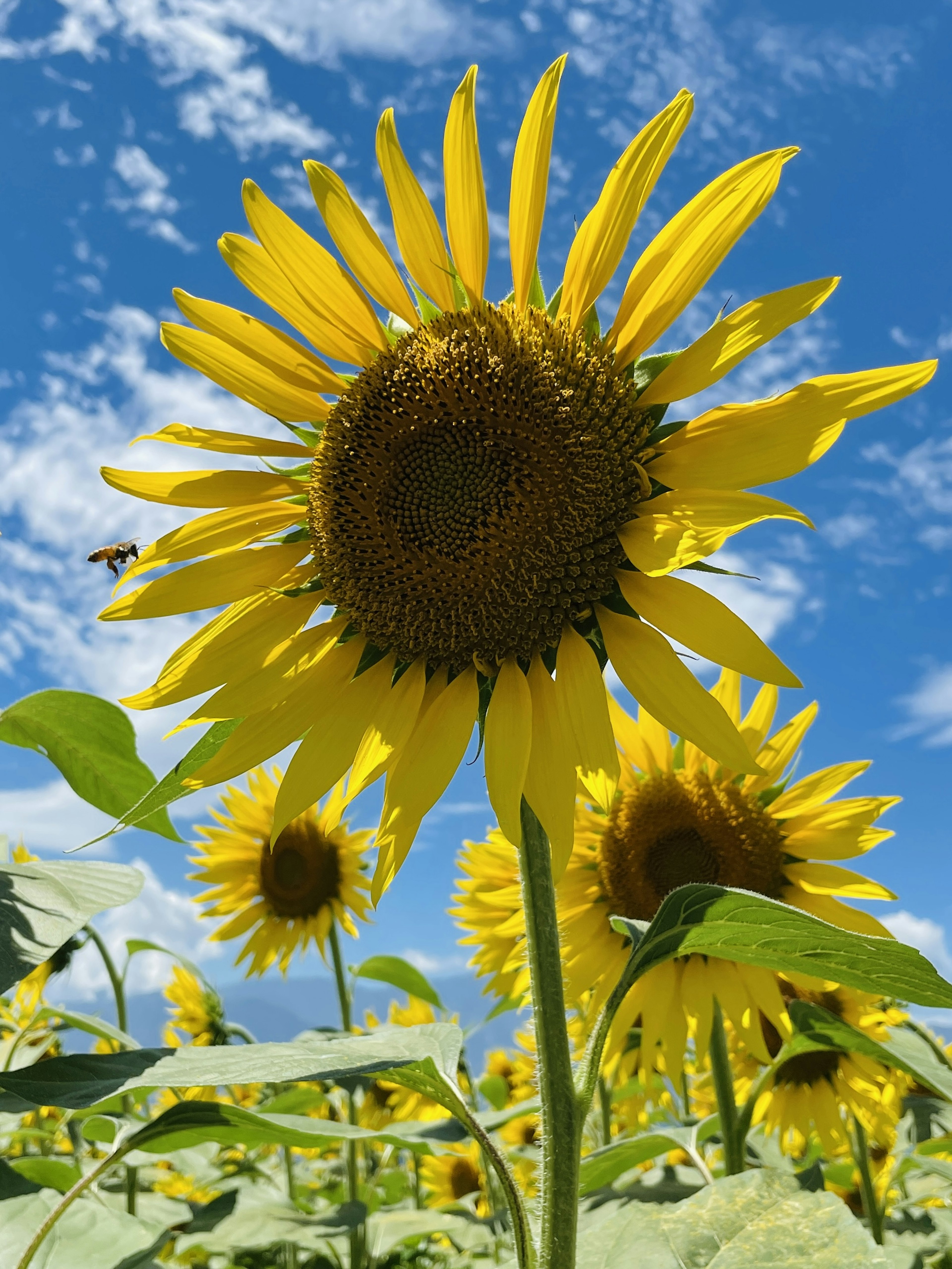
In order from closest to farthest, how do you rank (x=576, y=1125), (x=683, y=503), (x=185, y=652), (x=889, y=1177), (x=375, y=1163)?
(x=576, y=1125) → (x=683, y=503) → (x=185, y=652) → (x=889, y=1177) → (x=375, y=1163)

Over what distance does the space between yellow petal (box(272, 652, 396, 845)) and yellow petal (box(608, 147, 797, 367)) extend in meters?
0.81

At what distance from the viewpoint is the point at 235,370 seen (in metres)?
2.24

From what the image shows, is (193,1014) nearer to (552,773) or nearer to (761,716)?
(761,716)

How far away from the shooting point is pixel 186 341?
2240 mm

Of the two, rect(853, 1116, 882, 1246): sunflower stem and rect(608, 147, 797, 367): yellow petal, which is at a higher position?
rect(608, 147, 797, 367): yellow petal

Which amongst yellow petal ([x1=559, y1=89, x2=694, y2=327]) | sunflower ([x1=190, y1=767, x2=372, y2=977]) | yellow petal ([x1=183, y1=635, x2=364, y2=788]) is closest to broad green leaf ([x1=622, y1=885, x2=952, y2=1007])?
yellow petal ([x1=183, y1=635, x2=364, y2=788])

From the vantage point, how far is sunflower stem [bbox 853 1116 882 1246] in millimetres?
3359

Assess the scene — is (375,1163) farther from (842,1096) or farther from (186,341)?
(186,341)

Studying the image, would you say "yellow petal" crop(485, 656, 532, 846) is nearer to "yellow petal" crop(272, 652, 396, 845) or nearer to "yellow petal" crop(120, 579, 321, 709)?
"yellow petal" crop(272, 652, 396, 845)

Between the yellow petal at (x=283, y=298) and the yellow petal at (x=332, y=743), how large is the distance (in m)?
0.69

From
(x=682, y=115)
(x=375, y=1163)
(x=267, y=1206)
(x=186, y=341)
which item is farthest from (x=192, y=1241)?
(x=375, y=1163)

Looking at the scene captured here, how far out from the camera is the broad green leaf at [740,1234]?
5.38 ft

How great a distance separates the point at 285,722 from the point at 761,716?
190 cm

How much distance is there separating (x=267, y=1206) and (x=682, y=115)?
3.50m
